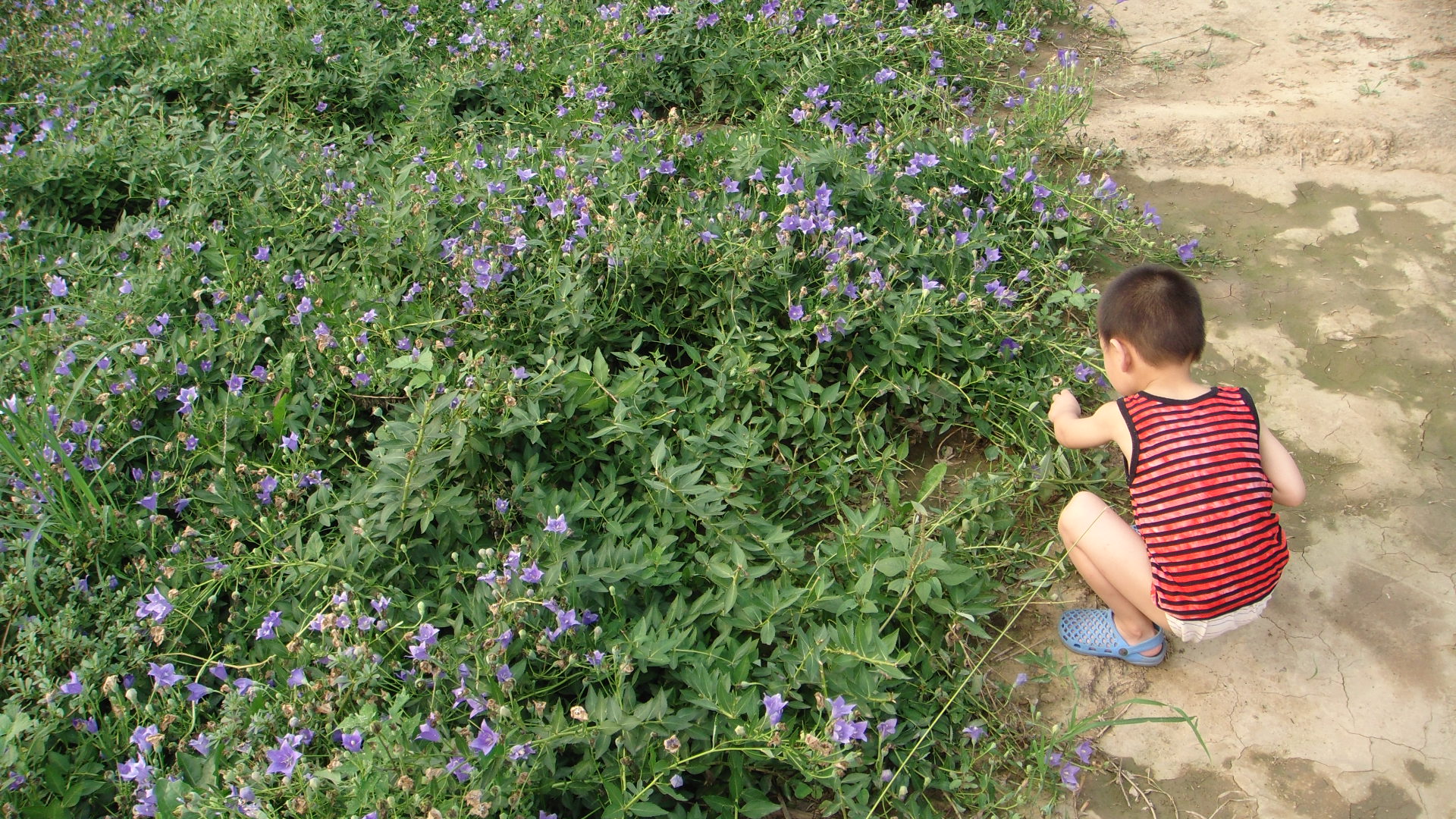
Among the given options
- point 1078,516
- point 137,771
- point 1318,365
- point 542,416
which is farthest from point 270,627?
point 1318,365

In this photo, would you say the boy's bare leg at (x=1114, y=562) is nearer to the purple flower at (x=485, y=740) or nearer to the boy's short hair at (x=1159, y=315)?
the boy's short hair at (x=1159, y=315)

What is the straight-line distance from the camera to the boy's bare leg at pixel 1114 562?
97.0 inches

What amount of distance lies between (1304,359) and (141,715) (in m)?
3.68

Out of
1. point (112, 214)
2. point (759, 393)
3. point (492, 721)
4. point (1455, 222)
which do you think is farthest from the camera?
point (112, 214)

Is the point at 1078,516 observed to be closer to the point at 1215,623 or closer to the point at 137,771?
the point at 1215,623

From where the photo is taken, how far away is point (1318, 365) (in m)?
3.34

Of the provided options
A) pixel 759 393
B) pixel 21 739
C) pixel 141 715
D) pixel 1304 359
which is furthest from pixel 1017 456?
pixel 21 739

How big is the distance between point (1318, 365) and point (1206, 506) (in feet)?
4.66

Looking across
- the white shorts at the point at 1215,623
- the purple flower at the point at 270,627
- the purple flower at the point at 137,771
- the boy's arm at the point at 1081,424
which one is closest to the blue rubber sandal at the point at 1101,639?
the white shorts at the point at 1215,623

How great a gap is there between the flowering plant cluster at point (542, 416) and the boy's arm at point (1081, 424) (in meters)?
0.20

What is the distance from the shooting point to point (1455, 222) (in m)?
3.83

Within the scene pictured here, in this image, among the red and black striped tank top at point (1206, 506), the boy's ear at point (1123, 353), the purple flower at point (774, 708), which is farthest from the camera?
the boy's ear at point (1123, 353)

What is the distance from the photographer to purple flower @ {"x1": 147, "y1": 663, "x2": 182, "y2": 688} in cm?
220

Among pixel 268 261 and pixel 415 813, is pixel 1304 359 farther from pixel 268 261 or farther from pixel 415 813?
pixel 268 261
